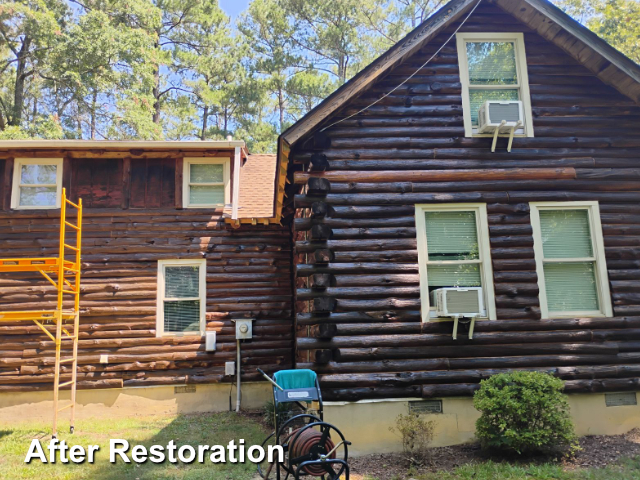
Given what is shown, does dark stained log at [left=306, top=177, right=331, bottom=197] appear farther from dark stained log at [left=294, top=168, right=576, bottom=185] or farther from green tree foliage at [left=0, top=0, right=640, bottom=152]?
green tree foliage at [left=0, top=0, right=640, bottom=152]

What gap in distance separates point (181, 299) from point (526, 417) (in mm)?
7640

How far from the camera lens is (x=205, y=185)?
1163cm

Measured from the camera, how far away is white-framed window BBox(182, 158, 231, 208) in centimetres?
1155

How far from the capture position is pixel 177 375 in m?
10.7

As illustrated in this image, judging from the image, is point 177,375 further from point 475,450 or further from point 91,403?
point 475,450

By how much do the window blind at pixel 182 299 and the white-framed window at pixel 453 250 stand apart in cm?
593

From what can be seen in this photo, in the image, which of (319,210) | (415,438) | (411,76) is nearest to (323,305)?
(319,210)

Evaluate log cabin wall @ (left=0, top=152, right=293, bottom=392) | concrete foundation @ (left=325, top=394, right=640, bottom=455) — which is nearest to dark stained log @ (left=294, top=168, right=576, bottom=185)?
concrete foundation @ (left=325, top=394, right=640, bottom=455)

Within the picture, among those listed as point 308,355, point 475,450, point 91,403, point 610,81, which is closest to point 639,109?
point 610,81

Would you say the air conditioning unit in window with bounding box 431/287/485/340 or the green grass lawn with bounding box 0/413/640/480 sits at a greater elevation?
the air conditioning unit in window with bounding box 431/287/485/340

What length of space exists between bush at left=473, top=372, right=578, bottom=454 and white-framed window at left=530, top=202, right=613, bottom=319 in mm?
1455

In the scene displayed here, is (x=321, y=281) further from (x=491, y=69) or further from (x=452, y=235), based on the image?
(x=491, y=69)

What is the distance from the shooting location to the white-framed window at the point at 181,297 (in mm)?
11023

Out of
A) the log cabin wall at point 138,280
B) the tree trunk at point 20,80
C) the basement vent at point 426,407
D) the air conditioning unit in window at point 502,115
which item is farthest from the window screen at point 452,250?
the tree trunk at point 20,80
